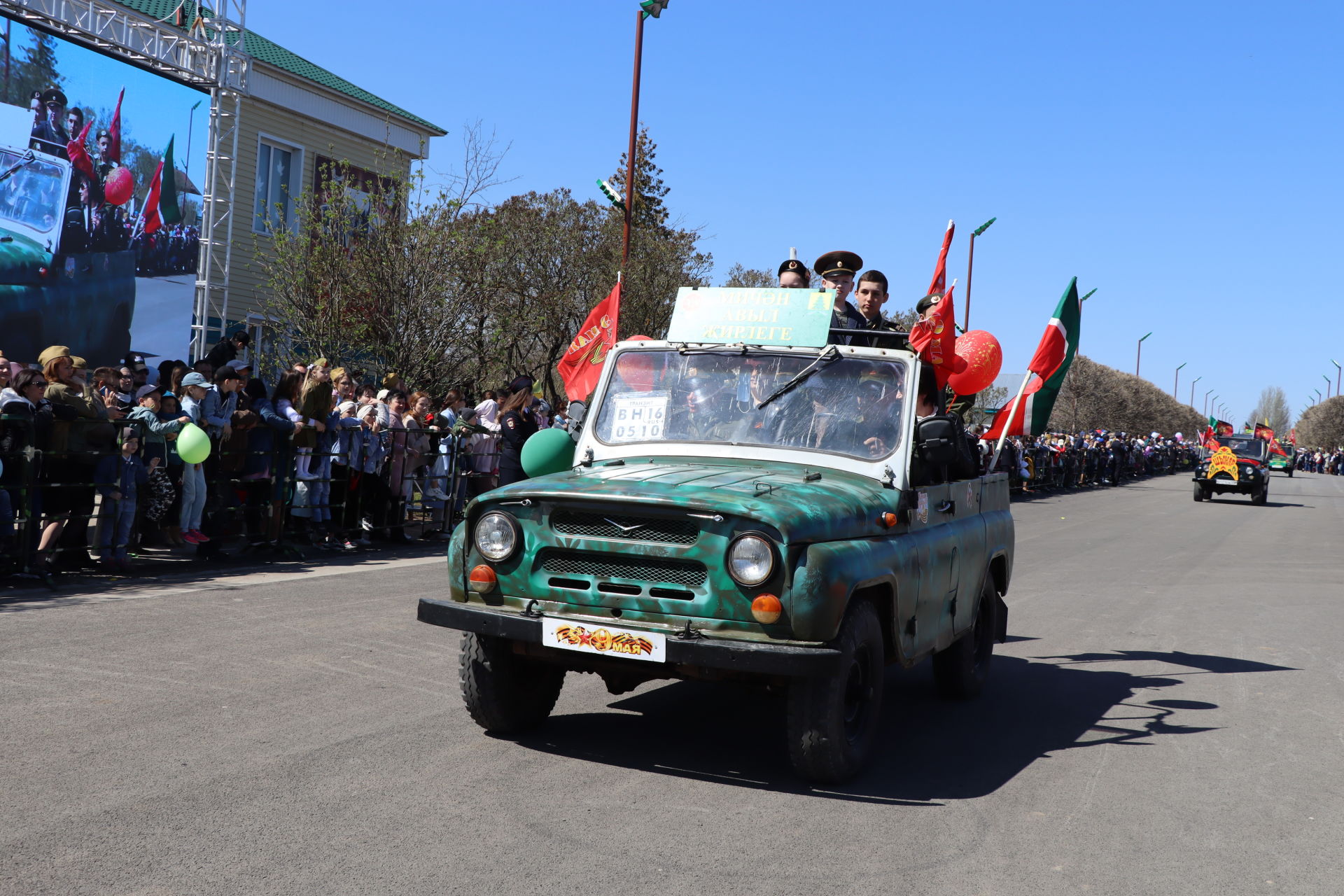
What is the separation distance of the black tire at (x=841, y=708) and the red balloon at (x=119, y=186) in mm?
17361

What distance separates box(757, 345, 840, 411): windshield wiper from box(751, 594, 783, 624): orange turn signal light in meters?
1.67

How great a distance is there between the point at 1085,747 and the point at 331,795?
388 centimetres

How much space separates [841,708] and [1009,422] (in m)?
3.61

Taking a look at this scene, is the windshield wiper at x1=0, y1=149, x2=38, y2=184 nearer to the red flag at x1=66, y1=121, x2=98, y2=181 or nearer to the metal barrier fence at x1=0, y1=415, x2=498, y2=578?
the red flag at x1=66, y1=121, x2=98, y2=181

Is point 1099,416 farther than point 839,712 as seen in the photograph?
Yes

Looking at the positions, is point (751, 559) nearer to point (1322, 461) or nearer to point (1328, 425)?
point (1322, 461)

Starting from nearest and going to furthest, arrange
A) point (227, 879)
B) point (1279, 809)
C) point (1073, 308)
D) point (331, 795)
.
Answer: point (227, 879)
point (331, 795)
point (1279, 809)
point (1073, 308)

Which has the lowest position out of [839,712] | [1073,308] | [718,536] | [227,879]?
[227,879]

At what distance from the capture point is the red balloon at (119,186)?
1911cm

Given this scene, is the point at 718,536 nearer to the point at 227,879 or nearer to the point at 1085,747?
the point at 227,879

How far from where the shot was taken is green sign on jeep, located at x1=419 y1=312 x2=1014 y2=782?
5004 mm

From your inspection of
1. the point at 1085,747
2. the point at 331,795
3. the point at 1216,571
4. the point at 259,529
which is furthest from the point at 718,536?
the point at 1216,571

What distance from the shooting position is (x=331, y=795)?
4863 millimetres

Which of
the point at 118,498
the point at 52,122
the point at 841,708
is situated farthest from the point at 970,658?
the point at 52,122
